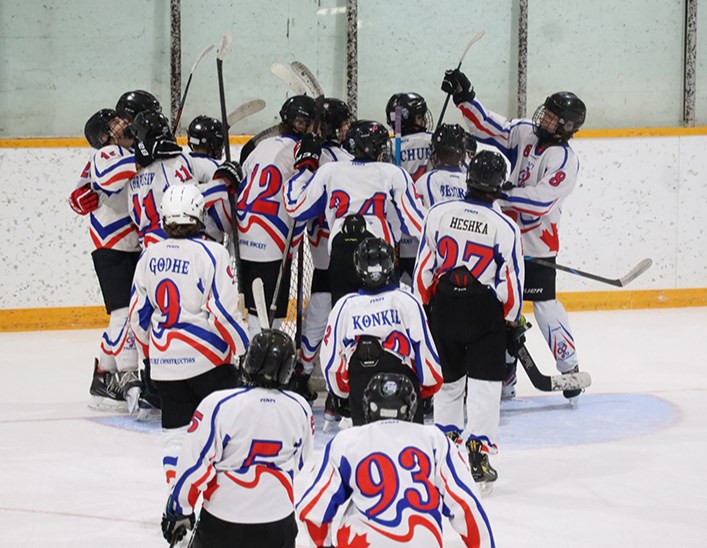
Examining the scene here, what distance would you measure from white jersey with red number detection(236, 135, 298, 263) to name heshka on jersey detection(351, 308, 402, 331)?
170 centimetres

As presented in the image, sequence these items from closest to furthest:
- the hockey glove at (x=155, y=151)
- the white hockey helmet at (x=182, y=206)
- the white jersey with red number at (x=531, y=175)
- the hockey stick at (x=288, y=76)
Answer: the white hockey helmet at (x=182, y=206)
the hockey glove at (x=155, y=151)
the white jersey with red number at (x=531, y=175)
the hockey stick at (x=288, y=76)

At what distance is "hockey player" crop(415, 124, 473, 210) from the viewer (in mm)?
5121

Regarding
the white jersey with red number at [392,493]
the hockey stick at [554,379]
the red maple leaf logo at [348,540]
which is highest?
the white jersey with red number at [392,493]

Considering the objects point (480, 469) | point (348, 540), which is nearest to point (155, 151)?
point (480, 469)

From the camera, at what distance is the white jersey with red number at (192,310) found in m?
3.96

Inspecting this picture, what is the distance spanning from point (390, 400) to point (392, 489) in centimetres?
19

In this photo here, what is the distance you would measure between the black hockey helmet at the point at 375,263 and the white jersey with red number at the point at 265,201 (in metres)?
1.71

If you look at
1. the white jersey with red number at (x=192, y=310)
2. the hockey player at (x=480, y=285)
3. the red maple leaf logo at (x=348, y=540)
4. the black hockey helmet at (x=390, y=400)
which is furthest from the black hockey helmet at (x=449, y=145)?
the red maple leaf logo at (x=348, y=540)

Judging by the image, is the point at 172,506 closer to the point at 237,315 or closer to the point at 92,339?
the point at 237,315

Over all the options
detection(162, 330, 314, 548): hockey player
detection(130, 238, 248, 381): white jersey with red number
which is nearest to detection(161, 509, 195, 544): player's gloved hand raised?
detection(162, 330, 314, 548): hockey player

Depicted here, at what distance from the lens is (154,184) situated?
534cm

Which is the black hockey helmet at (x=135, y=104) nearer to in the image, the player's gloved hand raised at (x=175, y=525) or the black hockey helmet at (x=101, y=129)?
the black hockey helmet at (x=101, y=129)

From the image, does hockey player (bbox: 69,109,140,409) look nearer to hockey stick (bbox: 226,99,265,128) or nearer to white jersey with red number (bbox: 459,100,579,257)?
hockey stick (bbox: 226,99,265,128)

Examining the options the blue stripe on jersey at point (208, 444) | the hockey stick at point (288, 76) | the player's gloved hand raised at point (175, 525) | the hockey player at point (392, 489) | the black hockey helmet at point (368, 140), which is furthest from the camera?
the hockey stick at point (288, 76)
